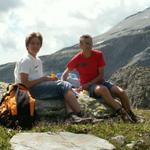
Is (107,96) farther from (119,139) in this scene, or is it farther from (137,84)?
(137,84)

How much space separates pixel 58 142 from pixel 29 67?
3972 millimetres

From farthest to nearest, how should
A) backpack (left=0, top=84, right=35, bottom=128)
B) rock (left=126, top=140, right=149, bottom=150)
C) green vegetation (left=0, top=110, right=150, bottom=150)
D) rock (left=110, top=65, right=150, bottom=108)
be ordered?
rock (left=110, top=65, right=150, bottom=108)
backpack (left=0, top=84, right=35, bottom=128)
green vegetation (left=0, top=110, right=150, bottom=150)
rock (left=126, top=140, right=149, bottom=150)

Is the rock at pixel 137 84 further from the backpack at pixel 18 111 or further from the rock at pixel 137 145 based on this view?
the rock at pixel 137 145

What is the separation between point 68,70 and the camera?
17.6 meters

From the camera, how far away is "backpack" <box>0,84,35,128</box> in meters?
13.9

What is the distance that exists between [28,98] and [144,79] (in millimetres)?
24722

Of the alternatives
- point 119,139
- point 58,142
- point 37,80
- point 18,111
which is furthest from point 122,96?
point 58,142

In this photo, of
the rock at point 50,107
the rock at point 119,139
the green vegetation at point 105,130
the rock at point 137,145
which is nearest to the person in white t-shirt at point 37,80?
the rock at point 50,107

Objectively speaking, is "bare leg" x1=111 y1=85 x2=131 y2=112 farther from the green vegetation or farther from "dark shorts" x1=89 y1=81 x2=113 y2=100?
the green vegetation

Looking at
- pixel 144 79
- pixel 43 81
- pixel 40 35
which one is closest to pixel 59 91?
pixel 43 81

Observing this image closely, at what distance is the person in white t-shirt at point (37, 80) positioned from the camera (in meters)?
15.3

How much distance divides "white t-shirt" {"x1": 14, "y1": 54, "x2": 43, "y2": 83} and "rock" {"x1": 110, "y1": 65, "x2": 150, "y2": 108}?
67.5 feet

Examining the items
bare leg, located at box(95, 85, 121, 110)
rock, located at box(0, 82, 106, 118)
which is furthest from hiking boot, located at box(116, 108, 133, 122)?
rock, located at box(0, 82, 106, 118)

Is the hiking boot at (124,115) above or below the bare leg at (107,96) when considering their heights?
below
